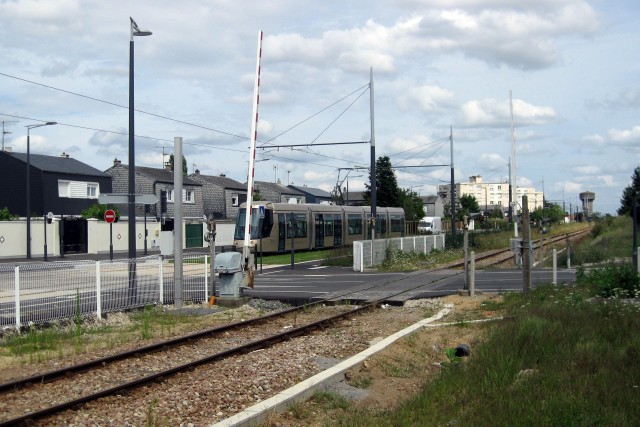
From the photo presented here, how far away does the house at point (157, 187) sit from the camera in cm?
6856

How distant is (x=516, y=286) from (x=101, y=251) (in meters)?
39.1

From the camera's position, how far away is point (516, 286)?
23.5m

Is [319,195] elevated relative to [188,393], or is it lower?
elevated

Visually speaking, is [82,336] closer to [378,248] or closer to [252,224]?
[378,248]

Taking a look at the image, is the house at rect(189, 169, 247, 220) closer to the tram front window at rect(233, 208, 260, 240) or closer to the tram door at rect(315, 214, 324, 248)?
the tram door at rect(315, 214, 324, 248)

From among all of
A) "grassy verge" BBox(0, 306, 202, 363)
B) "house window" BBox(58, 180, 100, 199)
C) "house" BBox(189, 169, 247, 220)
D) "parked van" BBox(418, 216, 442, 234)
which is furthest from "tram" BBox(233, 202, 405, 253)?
"parked van" BBox(418, 216, 442, 234)

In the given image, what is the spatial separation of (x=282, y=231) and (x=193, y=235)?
23196 mm

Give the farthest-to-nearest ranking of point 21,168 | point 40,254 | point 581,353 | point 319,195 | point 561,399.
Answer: point 319,195, point 21,168, point 40,254, point 581,353, point 561,399

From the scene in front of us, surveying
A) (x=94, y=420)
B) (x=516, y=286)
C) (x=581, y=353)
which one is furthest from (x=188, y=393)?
(x=516, y=286)

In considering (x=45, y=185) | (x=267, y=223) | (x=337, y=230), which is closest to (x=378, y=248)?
(x=267, y=223)

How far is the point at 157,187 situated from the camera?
6994 cm

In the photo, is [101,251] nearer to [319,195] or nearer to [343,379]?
[343,379]

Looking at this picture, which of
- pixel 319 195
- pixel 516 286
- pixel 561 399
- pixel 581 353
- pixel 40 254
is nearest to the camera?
pixel 561 399

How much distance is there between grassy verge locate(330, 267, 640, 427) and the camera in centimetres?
690
